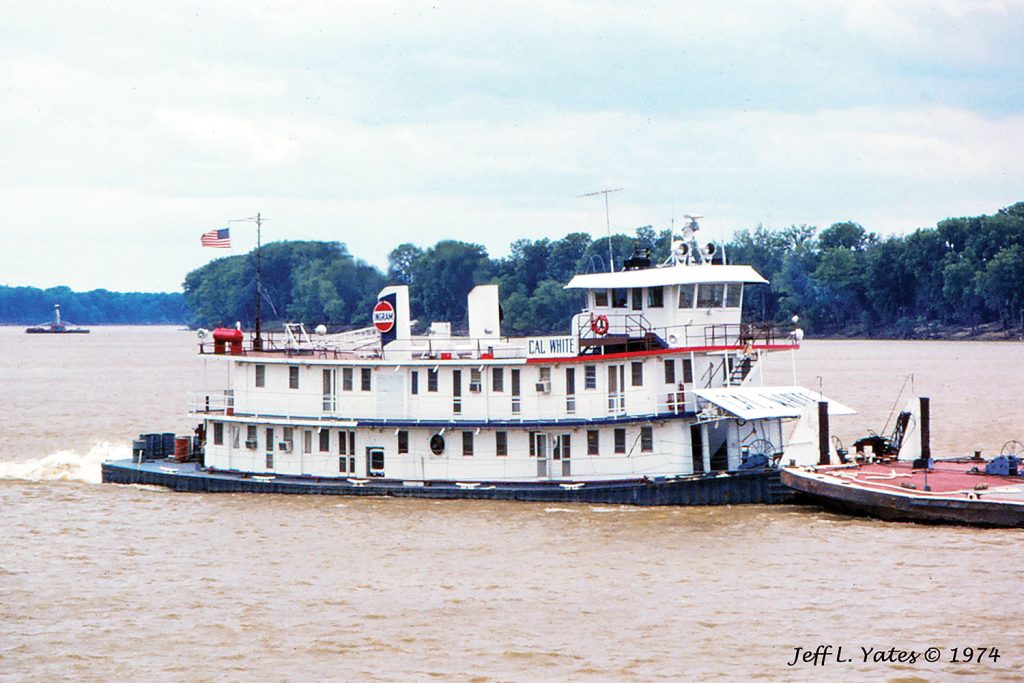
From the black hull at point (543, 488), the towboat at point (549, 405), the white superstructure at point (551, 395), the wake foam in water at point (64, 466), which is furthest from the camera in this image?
the wake foam in water at point (64, 466)

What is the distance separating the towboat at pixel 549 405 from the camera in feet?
128

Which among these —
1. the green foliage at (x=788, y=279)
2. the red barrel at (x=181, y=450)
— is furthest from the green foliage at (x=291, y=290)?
the red barrel at (x=181, y=450)

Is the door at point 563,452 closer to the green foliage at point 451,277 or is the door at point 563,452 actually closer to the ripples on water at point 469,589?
the ripples on water at point 469,589

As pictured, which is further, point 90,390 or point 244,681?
point 90,390

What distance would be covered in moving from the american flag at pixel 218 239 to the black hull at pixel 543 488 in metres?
7.55

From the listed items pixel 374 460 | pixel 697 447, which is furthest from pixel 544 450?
pixel 374 460

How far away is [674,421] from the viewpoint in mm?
39094

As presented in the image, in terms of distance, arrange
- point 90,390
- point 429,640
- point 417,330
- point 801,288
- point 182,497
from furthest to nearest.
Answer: point 801,288, point 417,330, point 90,390, point 182,497, point 429,640

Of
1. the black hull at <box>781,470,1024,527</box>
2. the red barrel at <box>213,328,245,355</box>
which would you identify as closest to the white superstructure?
the red barrel at <box>213,328,245,355</box>

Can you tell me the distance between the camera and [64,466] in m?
50.2

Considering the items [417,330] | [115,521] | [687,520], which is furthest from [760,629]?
[417,330]

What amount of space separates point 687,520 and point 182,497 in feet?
52.3

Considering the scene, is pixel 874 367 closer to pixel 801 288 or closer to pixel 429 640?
pixel 801 288
